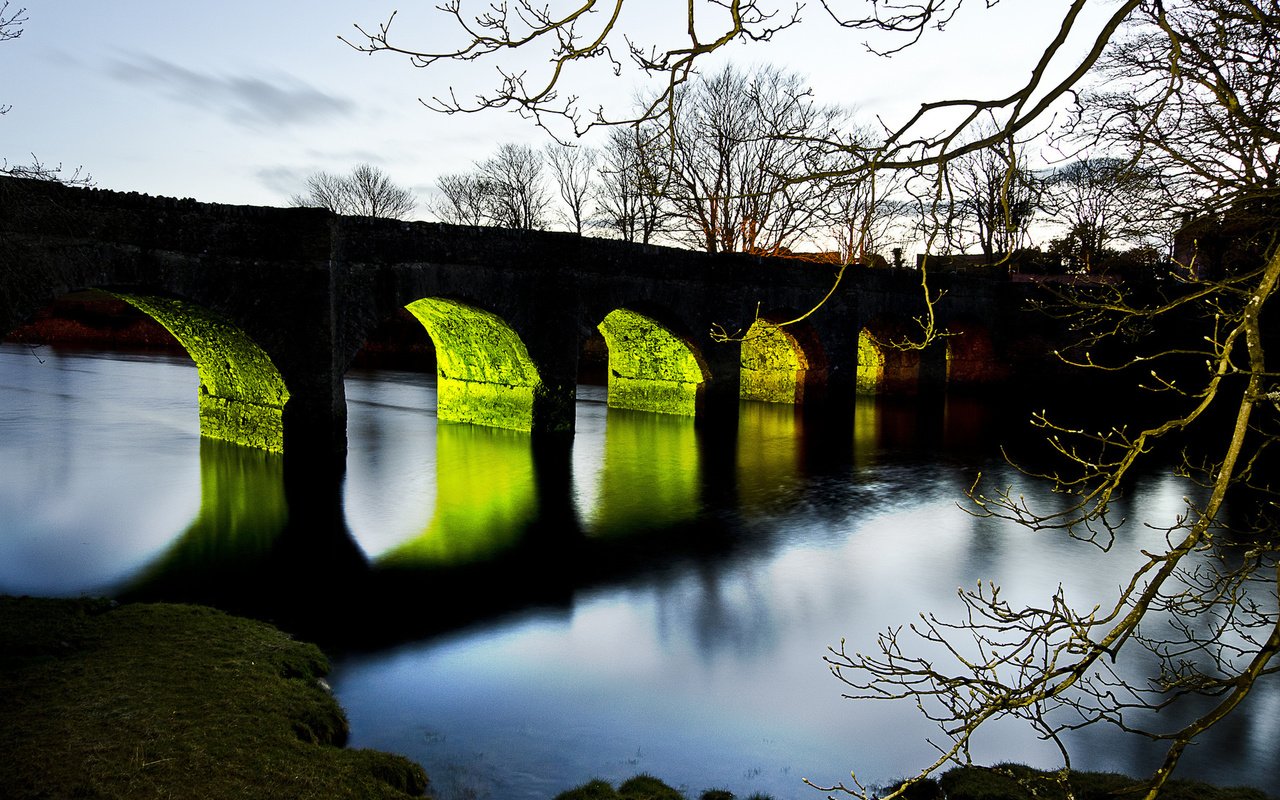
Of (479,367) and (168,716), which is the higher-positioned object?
(479,367)

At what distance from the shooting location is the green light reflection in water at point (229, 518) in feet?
28.8

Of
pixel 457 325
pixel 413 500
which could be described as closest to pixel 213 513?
pixel 413 500

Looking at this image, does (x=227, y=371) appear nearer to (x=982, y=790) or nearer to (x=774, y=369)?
(x=982, y=790)

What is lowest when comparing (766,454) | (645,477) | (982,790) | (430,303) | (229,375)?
(982,790)

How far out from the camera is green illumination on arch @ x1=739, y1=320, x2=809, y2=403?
2247 centimetres

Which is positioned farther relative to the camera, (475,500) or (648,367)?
(648,367)

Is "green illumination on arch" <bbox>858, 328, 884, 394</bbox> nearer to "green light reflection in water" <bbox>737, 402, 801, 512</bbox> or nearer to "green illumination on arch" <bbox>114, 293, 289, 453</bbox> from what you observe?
"green light reflection in water" <bbox>737, 402, 801, 512</bbox>

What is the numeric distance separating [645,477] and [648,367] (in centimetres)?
742

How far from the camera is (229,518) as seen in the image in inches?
414

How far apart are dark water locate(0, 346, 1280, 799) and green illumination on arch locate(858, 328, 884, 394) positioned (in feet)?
29.3

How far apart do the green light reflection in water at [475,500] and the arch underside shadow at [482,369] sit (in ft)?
1.22

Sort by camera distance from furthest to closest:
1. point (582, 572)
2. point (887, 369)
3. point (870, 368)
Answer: point (870, 368) → point (887, 369) → point (582, 572)

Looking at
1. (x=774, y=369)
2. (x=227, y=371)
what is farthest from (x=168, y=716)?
(x=774, y=369)

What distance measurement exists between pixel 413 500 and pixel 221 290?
346cm
